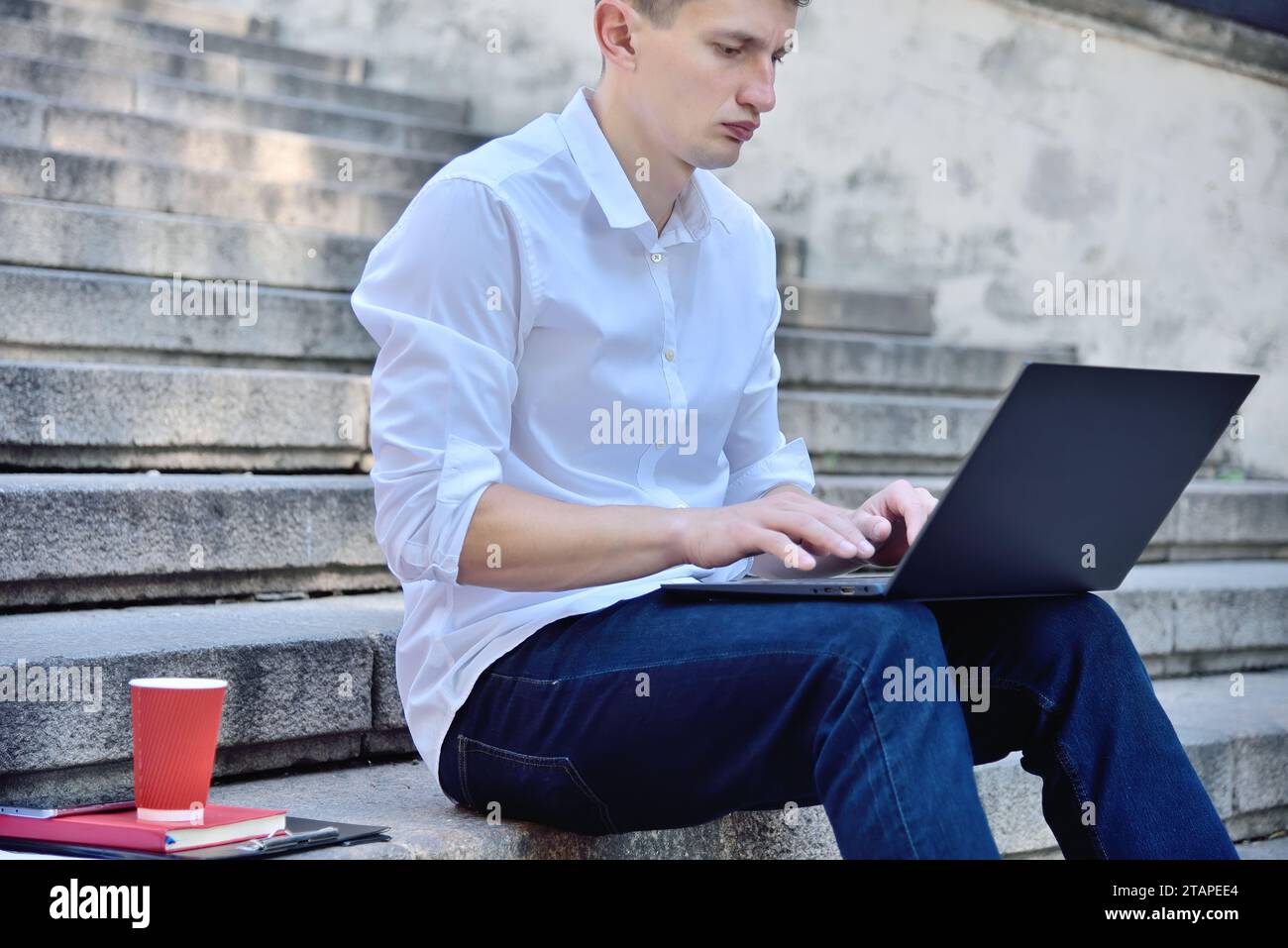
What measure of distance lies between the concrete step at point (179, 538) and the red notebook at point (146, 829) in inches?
29.8

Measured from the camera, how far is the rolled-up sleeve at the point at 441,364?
1730mm

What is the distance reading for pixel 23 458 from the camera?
2.69m

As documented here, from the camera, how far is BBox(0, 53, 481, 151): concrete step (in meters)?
4.30

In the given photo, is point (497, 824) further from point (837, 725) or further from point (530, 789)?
point (837, 725)

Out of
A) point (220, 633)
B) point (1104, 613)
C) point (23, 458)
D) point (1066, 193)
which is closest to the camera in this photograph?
point (1104, 613)

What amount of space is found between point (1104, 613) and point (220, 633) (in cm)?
123

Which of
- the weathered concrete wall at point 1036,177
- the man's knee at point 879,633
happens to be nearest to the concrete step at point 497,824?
the man's knee at point 879,633

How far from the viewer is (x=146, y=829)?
5.14 ft

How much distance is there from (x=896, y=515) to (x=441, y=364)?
576mm

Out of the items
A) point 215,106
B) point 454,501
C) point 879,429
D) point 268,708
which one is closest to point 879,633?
point 454,501

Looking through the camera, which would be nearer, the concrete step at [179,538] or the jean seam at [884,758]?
the jean seam at [884,758]

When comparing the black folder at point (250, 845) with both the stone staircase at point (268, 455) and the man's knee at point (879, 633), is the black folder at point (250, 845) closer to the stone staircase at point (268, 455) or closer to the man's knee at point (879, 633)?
the stone staircase at point (268, 455)
